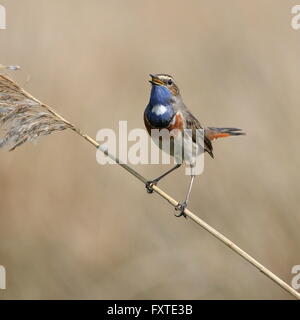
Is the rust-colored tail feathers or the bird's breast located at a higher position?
the bird's breast

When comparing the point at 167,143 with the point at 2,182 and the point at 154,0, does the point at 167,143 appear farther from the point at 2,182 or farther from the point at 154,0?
the point at 154,0

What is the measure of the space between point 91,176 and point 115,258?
80cm

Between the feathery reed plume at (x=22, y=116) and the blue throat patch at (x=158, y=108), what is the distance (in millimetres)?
1393

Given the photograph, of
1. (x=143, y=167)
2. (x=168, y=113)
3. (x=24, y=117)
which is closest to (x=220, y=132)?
(x=168, y=113)

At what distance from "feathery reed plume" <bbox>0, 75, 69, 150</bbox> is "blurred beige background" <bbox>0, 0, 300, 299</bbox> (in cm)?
196

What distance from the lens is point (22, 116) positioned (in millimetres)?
3199

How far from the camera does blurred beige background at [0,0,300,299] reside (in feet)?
16.2

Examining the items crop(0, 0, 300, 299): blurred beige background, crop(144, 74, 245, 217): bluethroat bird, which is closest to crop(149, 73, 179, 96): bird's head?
crop(144, 74, 245, 217): bluethroat bird

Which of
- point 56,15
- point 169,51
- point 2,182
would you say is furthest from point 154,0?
point 2,182

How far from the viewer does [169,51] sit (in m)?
6.89

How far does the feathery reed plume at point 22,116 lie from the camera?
3.14m

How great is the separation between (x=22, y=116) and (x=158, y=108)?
4.92 feet

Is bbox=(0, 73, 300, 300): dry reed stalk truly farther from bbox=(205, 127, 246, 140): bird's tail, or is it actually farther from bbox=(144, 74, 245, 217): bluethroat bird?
bbox=(205, 127, 246, 140): bird's tail
